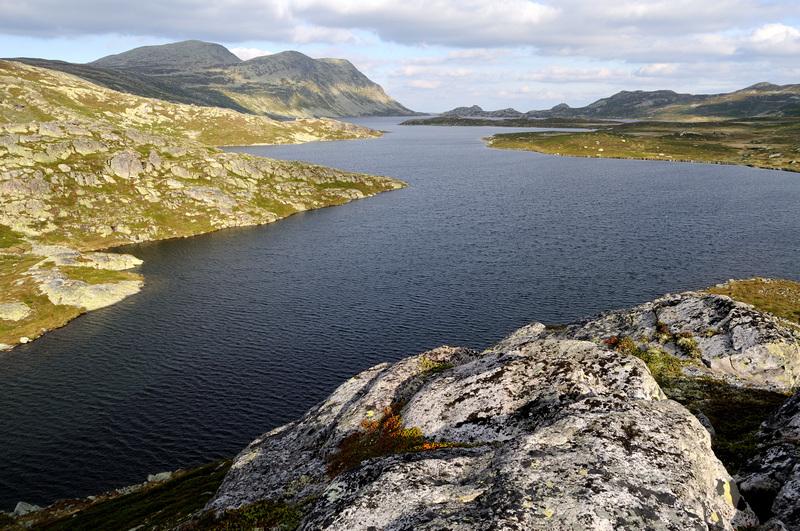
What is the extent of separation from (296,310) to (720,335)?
72538mm

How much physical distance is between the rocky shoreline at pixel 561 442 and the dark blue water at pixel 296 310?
28337 millimetres

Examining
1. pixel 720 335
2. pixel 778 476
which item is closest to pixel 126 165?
pixel 720 335

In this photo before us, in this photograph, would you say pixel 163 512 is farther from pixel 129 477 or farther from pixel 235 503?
pixel 129 477

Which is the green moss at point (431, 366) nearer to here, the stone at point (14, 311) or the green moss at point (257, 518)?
the green moss at point (257, 518)

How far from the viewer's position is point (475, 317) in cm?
8769

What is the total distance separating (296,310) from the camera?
95.3m

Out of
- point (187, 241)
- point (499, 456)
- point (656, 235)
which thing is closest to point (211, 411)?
point (499, 456)

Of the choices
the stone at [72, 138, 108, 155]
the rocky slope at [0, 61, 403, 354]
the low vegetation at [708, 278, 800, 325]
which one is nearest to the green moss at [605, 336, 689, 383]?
the low vegetation at [708, 278, 800, 325]

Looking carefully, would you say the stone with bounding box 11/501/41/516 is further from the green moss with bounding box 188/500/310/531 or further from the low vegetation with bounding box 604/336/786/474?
the low vegetation with bounding box 604/336/786/474

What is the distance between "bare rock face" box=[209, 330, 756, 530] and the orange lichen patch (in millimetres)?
112

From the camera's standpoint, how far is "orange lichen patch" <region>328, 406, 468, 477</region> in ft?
84.2

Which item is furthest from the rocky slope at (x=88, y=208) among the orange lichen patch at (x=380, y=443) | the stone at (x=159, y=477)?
the orange lichen patch at (x=380, y=443)

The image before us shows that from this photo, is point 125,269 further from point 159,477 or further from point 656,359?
point 656,359

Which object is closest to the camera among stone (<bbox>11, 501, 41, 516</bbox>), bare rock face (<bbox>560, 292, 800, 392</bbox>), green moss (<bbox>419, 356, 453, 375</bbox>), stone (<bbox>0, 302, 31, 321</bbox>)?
bare rock face (<bbox>560, 292, 800, 392</bbox>)
